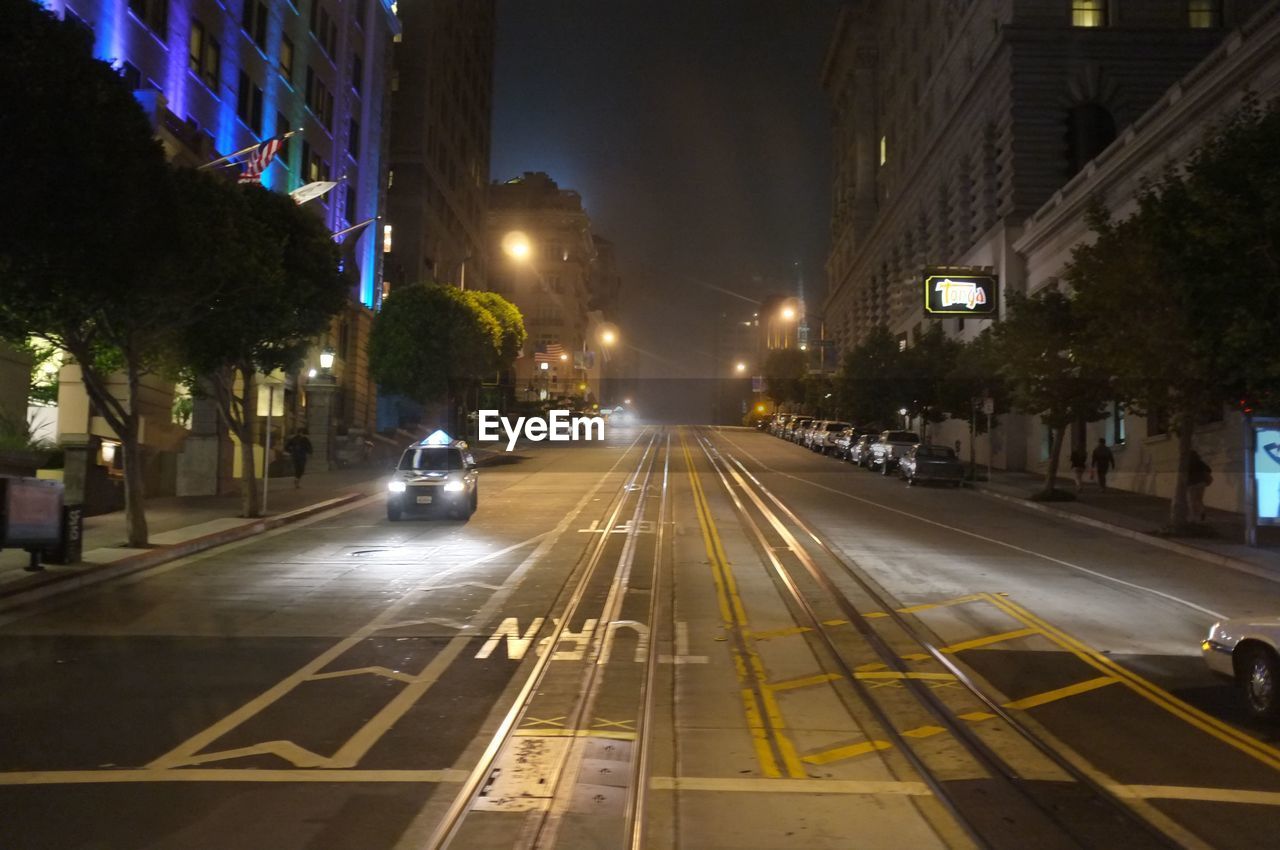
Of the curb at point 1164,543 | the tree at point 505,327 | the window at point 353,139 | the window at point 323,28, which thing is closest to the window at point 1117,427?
the curb at point 1164,543

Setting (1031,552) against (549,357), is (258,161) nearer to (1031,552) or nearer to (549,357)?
(1031,552)

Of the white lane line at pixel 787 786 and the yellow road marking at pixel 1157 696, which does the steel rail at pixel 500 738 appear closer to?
the white lane line at pixel 787 786

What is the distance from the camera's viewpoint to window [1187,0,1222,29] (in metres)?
49.0

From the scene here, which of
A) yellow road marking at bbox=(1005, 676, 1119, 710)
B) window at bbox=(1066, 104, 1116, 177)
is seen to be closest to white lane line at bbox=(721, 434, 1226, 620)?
yellow road marking at bbox=(1005, 676, 1119, 710)

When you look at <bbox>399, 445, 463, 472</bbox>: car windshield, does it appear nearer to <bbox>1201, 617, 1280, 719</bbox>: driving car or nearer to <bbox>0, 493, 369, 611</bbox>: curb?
<bbox>0, 493, 369, 611</bbox>: curb

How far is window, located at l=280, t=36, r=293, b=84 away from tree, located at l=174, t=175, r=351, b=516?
20522 millimetres

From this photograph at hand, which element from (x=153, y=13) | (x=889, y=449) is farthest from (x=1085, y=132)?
(x=153, y=13)

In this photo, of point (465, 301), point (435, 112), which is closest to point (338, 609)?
point (465, 301)

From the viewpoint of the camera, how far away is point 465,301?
48969 millimetres

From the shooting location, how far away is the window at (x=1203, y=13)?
49000 mm

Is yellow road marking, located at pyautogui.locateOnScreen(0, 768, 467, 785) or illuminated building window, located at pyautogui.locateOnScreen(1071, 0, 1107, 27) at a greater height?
illuminated building window, located at pyautogui.locateOnScreen(1071, 0, 1107, 27)

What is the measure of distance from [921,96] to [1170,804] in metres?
71.0

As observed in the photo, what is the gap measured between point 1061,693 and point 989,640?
94.0 inches

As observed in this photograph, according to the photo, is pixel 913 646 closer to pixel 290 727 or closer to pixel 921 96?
pixel 290 727
